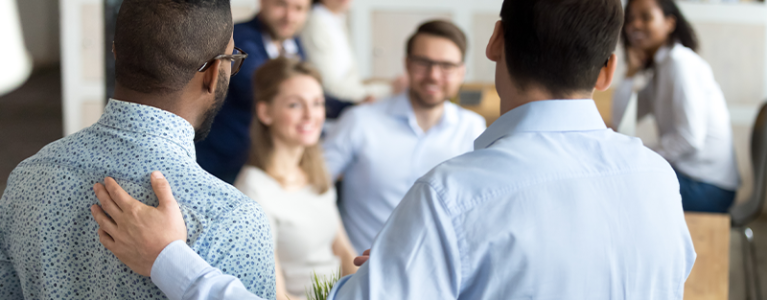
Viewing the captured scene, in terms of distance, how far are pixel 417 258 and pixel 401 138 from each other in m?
1.62

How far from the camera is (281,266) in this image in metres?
1.81

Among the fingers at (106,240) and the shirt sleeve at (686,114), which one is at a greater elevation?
the fingers at (106,240)

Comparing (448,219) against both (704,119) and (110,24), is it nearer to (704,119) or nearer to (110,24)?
(110,24)

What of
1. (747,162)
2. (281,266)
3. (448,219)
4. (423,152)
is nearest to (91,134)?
(448,219)

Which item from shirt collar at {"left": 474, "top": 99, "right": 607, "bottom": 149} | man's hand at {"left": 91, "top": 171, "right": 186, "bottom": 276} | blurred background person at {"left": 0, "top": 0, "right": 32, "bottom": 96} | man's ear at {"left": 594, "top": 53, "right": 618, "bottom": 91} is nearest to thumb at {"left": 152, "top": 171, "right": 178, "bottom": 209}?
man's hand at {"left": 91, "top": 171, "right": 186, "bottom": 276}

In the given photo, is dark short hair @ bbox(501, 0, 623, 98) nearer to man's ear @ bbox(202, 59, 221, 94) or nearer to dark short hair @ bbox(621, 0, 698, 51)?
man's ear @ bbox(202, 59, 221, 94)

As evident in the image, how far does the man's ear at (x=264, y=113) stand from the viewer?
1.92m

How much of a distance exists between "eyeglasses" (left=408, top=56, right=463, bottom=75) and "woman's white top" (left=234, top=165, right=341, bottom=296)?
2.37 feet

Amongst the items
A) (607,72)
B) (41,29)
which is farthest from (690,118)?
(41,29)

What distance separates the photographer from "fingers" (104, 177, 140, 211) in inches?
28.0

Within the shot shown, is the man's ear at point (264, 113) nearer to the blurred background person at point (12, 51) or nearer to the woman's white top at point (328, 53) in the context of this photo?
the woman's white top at point (328, 53)

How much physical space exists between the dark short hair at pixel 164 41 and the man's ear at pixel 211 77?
0.05 ft

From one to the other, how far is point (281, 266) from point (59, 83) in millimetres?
3384

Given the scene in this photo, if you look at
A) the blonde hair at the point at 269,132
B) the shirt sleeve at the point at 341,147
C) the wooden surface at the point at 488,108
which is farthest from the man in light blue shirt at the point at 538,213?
the wooden surface at the point at 488,108
